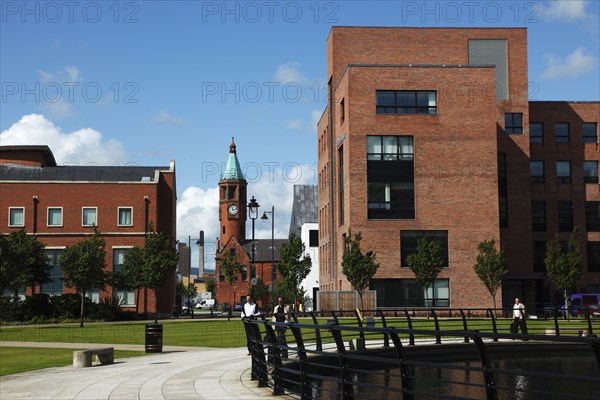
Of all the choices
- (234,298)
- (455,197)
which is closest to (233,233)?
(234,298)

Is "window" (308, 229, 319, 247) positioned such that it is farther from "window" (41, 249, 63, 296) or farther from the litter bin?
the litter bin

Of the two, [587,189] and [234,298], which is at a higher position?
[587,189]

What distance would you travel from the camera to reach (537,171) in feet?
246

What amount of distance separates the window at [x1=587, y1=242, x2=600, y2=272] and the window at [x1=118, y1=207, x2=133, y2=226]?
42.6 metres

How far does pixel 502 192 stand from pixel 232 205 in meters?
84.7

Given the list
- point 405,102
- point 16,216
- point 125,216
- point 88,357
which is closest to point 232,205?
point 125,216

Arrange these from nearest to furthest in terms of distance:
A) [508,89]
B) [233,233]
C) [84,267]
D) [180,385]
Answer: [180,385], [84,267], [508,89], [233,233]

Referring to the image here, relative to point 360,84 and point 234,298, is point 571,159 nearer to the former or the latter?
point 360,84

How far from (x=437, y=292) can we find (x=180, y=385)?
160 feet

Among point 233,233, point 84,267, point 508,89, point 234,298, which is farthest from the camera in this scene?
point 233,233

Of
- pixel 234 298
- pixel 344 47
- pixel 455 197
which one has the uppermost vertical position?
pixel 344 47

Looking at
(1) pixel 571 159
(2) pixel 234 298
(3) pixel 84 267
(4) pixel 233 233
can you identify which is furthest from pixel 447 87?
(4) pixel 233 233

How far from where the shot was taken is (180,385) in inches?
634

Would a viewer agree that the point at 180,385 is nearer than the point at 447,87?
Yes
